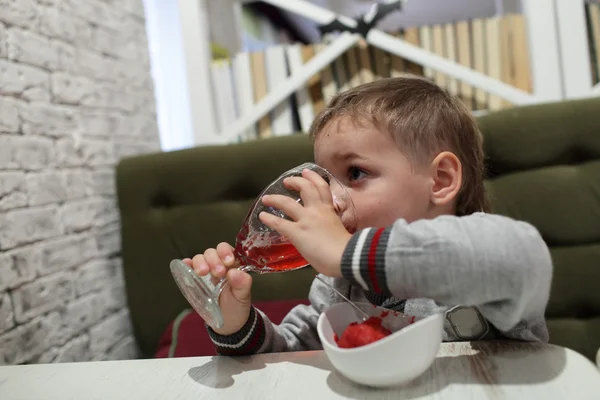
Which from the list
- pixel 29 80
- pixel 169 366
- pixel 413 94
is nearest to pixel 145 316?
pixel 29 80

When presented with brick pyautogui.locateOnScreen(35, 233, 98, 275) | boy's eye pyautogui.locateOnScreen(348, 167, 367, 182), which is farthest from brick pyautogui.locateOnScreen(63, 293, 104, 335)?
boy's eye pyautogui.locateOnScreen(348, 167, 367, 182)

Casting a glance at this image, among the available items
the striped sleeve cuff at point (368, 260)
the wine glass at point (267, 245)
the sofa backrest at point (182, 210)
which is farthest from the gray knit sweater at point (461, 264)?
the sofa backrest at point (182, 210)

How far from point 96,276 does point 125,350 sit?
0.95ft

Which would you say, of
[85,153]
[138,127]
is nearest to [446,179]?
[85,153]

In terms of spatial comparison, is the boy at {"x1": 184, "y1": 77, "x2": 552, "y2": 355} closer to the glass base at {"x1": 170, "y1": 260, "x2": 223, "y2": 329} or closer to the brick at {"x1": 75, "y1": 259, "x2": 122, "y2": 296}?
the glass base at {"x1": 170, "y1": 260, "x2": 223, "y2": 329}

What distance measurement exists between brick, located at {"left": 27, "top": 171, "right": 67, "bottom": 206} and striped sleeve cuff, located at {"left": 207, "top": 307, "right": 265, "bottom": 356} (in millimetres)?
833

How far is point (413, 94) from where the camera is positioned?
0.86 m

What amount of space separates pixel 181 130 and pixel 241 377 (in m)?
2.08

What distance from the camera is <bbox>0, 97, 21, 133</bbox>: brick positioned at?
4.15 feet

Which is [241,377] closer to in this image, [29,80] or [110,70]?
[29,80]

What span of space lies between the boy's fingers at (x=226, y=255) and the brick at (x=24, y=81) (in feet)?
3.02

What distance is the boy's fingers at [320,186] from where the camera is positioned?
635mm

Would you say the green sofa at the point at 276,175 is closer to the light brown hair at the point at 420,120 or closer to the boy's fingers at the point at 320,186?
the light brown hair at the point at 420,120

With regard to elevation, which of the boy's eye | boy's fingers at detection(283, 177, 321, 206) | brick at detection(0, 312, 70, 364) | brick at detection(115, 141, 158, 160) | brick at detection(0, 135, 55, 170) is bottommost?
brick at detection(0, 312, 70, 364)
